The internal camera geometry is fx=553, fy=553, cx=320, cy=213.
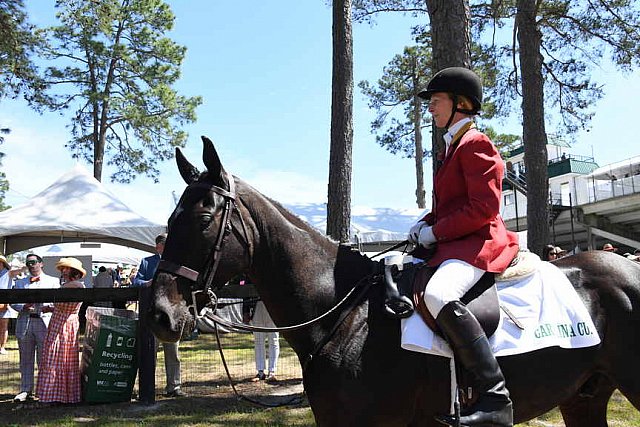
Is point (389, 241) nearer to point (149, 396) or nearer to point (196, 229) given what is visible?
point (149, 396)

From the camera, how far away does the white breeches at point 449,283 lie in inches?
115

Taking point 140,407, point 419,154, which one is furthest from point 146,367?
point 419,154

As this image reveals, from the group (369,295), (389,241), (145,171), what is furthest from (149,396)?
(145,171)

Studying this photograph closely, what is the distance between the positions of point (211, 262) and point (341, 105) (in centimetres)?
810

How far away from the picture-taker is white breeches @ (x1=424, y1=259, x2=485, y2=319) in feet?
9.61

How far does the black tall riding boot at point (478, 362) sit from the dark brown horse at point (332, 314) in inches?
6.9

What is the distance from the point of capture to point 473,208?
3.06 meters

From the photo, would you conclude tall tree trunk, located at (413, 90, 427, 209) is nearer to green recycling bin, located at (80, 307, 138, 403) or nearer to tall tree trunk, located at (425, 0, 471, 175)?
tall tree trunk, located at (425, 0, 471, 175)

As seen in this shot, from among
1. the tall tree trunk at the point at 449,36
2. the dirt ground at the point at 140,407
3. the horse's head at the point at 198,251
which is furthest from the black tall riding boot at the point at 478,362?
the tall tree trunk at the point at 449,36

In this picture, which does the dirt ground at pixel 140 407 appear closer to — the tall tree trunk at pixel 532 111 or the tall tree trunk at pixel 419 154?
the tall tree trunk at pixel 532 111

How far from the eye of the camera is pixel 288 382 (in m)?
8.84

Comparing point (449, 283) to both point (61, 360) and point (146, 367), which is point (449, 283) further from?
point (61, 360)

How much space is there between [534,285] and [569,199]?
126 ft

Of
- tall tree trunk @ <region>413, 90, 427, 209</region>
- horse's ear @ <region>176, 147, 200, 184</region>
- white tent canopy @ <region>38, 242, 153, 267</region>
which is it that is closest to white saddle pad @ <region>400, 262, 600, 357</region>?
horse's ear @ <region>176, 147, 200, 184</region>
